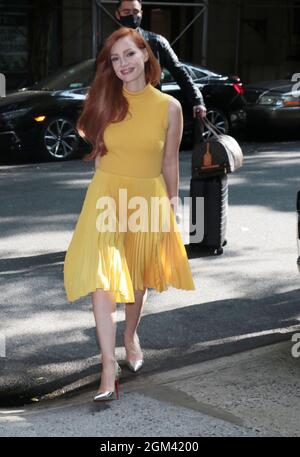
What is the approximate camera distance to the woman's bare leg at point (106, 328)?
4500 mm

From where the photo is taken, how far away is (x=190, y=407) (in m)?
4.37

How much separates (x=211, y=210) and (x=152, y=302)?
4.56 ft

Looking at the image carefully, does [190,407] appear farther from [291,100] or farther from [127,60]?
[291,100]

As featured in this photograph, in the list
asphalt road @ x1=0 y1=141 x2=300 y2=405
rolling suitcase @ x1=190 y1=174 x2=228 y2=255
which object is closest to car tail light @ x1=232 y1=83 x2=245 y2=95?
asphalt road @ x1=0 y1=141 x2=300 y2=405

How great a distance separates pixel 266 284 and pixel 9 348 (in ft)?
7.51

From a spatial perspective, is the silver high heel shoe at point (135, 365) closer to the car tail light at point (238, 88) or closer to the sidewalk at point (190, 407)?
the sidewalk at point (190, 407)

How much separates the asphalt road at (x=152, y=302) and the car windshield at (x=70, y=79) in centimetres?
407

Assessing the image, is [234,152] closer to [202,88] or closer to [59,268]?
[59,268]

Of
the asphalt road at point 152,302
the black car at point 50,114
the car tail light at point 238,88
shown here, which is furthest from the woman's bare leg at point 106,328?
the car tail light at point 238,88

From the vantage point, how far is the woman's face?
→ 465 centimetres

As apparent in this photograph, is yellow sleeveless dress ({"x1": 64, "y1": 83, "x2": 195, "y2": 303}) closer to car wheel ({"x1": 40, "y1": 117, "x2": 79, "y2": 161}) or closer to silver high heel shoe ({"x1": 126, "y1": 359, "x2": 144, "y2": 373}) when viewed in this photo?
silver high heel shoe ({"x1": 126, "y1": 359, "x2": 144, "y2": 373})

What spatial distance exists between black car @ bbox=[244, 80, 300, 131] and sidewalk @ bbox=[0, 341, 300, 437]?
37.8ft

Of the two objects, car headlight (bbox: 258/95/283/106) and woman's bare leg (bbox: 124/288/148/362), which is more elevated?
car headlight (bbox: 258/95/283/106)
